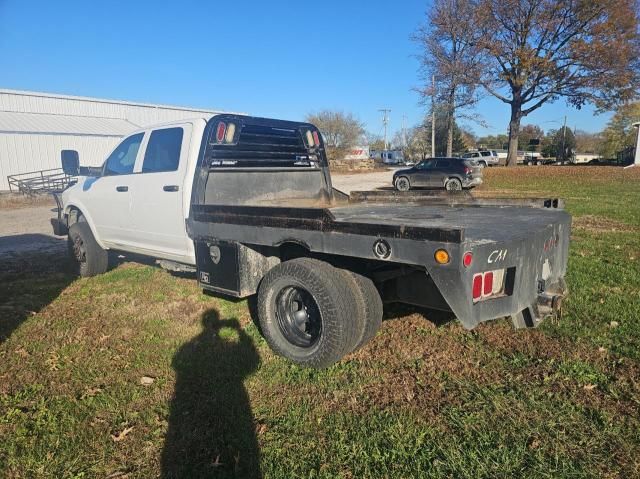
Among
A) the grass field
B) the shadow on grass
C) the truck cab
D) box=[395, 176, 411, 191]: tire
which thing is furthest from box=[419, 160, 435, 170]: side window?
the shadow on grass

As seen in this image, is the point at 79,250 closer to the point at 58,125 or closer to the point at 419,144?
the point at 58,125

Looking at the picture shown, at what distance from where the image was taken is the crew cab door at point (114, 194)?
5.58m

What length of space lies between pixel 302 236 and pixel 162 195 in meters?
2.20

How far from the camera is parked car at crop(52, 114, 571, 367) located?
9.34ft

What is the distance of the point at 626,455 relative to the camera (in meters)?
2.47

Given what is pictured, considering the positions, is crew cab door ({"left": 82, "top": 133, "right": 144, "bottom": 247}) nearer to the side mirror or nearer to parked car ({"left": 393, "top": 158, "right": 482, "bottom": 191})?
the side mirror

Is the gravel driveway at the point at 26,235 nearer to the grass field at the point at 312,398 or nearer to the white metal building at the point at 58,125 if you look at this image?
the grass field at the point at 312,398

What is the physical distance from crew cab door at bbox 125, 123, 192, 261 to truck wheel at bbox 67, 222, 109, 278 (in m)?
1.13

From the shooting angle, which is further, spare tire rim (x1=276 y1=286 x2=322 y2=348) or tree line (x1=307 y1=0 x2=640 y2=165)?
tree line (x1=307 y1=0 x2=640 y2=165)

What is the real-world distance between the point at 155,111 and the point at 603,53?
113 feet

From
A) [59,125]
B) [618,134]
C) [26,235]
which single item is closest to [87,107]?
[59,125]

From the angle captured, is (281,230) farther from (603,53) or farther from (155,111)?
(155,111)

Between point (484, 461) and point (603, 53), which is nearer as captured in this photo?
point (484, 461)

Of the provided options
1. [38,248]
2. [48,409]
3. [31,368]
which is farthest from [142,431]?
[38,248]
